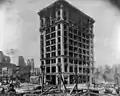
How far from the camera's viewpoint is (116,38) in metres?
6.22

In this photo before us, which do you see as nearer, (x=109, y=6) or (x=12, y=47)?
(x=109, y=6)

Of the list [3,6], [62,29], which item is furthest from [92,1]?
[62,29]

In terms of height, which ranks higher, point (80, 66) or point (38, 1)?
point (38, 1)

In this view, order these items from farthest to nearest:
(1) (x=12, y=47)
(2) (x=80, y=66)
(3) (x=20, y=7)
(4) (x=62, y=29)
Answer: (2) (x=80, y=66), (4) (x=62, y=29), (1) (x=12, y=47), (3) (x=20, y=7)

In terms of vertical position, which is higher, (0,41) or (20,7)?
(20,7)

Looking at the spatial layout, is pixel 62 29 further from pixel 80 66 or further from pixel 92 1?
pixel 92 1

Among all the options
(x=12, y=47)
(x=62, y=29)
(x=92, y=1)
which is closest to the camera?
(x=92, y=1)

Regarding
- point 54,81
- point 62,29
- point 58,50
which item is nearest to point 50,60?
point 58,50

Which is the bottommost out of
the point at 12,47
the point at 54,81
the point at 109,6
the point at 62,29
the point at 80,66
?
the point at 54,81

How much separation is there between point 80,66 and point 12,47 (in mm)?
15029

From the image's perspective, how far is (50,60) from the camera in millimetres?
18906

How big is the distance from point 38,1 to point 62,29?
12.9 m

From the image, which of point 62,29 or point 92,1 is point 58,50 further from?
point 92,1

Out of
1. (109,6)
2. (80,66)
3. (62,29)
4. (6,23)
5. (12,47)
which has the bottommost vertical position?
(80,66)
